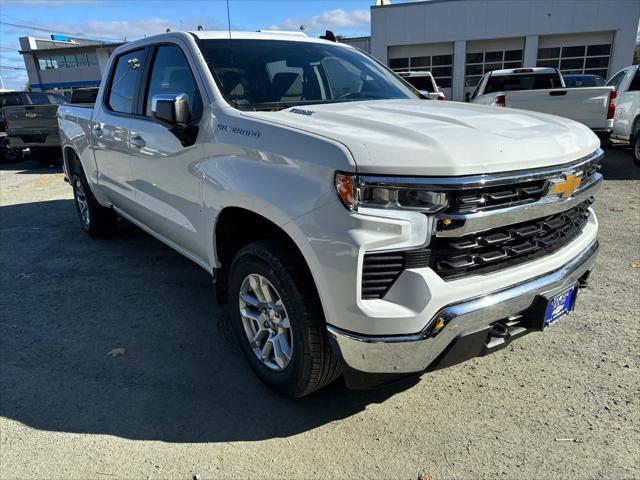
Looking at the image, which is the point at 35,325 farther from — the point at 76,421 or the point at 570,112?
the point at 570,112

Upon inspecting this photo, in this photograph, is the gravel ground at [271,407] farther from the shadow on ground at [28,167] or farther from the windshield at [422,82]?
the windshield at [422,82]

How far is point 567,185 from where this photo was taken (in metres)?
2.41

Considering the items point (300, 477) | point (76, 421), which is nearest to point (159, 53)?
point (76, 421)

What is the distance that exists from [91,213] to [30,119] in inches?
321

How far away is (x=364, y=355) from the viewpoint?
6.97ft

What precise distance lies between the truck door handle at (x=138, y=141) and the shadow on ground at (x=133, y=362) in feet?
4.29

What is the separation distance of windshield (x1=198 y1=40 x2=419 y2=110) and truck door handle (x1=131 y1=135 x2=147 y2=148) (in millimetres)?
882

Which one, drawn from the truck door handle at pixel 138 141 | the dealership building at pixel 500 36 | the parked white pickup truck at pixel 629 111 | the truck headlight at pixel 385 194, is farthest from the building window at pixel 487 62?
the truck headlight at pixel 385 194

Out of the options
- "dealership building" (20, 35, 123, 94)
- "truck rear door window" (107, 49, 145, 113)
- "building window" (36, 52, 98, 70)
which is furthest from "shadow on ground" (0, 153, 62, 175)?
"building window" (36, 52, 98, 70)


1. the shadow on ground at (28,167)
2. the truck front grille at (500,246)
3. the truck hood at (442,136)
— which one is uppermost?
the truck hood at (442,136)

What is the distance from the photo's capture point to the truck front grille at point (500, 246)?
6.84ft

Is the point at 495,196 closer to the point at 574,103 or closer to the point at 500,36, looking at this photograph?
the point at 574,103

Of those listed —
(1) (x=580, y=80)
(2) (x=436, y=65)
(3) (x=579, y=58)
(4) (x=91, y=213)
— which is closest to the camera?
(4) (x=91, y=213)

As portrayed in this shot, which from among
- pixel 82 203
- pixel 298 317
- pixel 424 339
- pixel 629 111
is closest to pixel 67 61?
pixel 82 203
